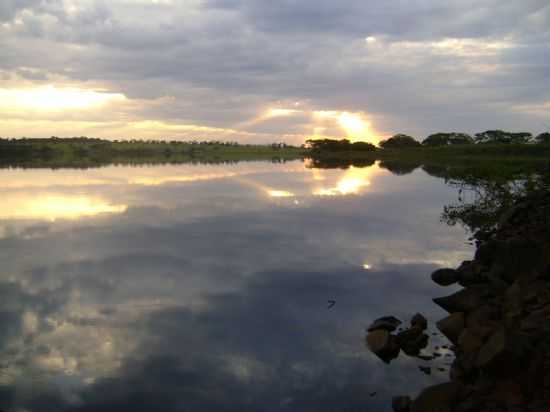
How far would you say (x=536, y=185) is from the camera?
23953 mm

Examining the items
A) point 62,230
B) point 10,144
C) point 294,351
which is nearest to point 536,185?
point 294,351

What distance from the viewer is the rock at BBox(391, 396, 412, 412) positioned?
789cm

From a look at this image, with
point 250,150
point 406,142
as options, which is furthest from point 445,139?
point 250,150

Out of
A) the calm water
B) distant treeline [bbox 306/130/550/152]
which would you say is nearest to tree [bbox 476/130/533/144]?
distant treeline [bbox 306/130/550/152]

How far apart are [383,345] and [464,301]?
111 inches

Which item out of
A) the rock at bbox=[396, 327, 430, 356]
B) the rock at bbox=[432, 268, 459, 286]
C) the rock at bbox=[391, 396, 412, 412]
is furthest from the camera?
the rock at bbox=[432, 268, 459, 286]

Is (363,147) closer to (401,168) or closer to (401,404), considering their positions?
(401,168)

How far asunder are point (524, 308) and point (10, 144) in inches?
6834

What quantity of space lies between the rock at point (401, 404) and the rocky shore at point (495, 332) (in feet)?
0.05

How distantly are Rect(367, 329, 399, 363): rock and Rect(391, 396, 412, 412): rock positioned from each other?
188 centimetres

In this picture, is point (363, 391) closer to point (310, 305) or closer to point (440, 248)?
point (310, 305)

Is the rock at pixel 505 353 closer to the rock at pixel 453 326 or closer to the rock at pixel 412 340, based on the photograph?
the rock at pixel 412 340

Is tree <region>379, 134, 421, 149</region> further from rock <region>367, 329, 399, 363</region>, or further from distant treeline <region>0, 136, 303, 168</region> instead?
rock <region>367, 329, 399, 363</region>

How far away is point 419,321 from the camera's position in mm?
11297
